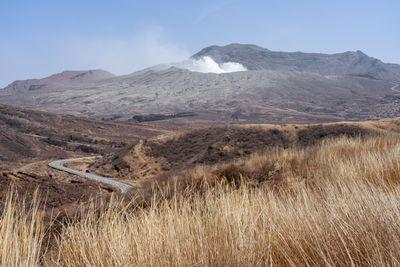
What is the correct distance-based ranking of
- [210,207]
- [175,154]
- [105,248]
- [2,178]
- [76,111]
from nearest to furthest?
[105,248], [210,207], [2,178], [175,154], [76,111]

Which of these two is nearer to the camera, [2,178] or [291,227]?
[291,227]

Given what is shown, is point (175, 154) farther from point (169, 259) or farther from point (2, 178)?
point (169, 259)

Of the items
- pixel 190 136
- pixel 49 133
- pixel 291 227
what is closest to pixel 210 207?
pixel 291 227

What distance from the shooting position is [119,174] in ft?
136

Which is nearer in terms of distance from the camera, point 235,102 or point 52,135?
point 52,135

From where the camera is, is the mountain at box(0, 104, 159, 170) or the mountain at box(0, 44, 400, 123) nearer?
the mountain at box(0, 104, 159, 170)

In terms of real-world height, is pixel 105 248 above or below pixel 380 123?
above

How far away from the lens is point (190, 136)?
48.8 metres

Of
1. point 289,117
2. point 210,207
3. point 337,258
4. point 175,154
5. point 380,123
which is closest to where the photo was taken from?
point 337,258

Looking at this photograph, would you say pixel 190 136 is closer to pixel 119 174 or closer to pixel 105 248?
pixel 119 174

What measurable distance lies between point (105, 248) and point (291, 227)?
1138 mm

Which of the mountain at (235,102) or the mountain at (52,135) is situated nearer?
the mountain at (52,135)

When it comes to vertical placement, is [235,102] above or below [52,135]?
below

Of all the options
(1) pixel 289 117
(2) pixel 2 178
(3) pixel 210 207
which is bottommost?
(1) pixel 289 117
